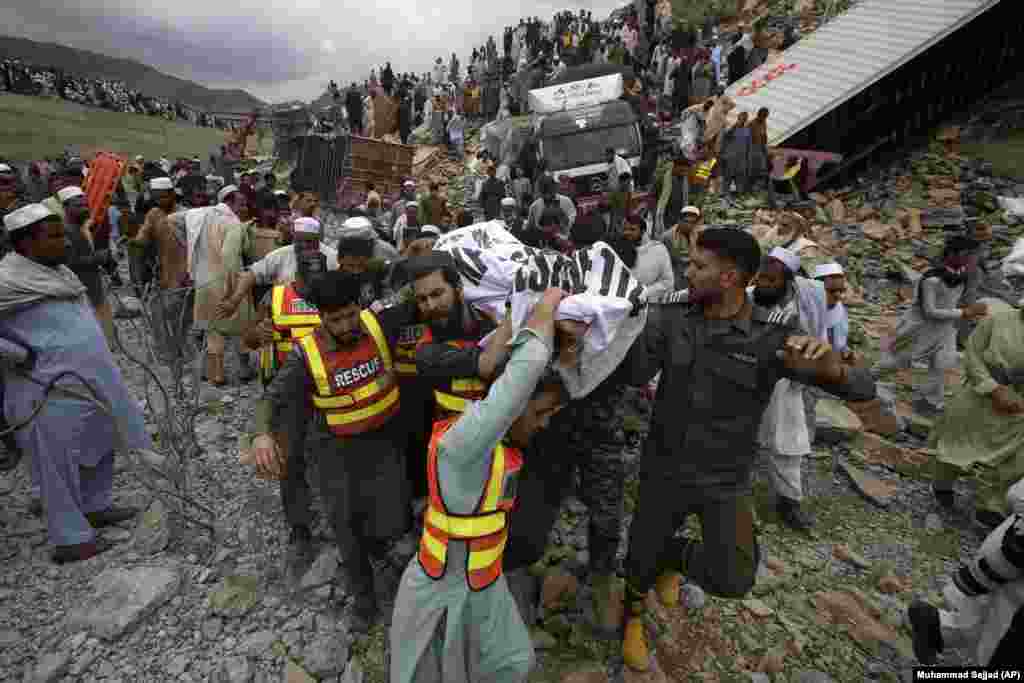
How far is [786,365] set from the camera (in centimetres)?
198

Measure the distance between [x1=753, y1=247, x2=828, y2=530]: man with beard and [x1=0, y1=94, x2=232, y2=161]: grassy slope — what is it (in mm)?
19236

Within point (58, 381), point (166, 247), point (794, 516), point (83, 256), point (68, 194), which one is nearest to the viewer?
point (58, 381)

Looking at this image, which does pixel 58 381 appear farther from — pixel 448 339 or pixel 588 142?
pixel 588 142

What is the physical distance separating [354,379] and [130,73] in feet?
559

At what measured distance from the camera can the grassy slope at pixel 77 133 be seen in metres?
15.5

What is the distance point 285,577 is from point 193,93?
160 metres

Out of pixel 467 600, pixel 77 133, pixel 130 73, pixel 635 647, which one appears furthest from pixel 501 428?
pixel 130 73

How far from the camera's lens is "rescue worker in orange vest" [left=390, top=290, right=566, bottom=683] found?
151 cm

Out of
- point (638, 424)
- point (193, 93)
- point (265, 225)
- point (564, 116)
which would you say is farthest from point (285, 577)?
point (193, 93)

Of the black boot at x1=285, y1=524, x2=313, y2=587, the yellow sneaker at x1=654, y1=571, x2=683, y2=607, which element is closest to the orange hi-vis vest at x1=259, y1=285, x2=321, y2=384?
the black boot at x1=285, y1=524, x2=313, y2=587

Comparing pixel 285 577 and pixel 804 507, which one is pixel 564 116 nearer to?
pixel 804 507

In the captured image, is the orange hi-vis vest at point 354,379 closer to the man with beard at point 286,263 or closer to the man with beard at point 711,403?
the man with beard at point 711,403

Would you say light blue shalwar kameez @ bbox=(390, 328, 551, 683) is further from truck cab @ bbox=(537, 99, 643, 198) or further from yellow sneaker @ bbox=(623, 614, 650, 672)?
truck cab @ bbox=(537, 99, 643, 198)

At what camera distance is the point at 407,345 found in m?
2.40
